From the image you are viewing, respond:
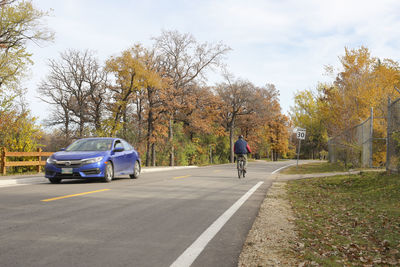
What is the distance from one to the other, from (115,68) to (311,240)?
31367mm

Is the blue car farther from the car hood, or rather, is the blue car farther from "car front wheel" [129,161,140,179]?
"car front wheel" [129,161,140,179]

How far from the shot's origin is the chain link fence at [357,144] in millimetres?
16875

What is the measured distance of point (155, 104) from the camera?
37.6m

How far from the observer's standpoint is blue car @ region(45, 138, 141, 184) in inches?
471

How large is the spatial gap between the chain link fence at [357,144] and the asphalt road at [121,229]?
10.2 m

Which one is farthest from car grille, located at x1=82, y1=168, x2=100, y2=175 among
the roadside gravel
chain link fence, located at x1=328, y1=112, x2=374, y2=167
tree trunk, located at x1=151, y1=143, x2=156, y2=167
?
tree trunk, located at x1=151, y1=143, x2=156, y2=167

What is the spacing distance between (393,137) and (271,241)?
8324 millimetres

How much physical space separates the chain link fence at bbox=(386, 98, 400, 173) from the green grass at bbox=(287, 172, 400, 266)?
0.66 metres

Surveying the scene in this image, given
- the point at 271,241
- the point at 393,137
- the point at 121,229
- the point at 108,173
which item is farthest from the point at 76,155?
the point at 393,137

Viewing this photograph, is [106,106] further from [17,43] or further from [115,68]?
[17,43]

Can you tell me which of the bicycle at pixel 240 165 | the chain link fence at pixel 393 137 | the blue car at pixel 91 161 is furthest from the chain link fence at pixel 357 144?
the blue car at pixel 91 161

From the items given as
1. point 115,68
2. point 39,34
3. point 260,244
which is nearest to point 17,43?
point 39,34

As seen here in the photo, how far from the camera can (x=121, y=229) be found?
5.43 metres

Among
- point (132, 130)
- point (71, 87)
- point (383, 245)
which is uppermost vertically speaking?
point (71, 87)
